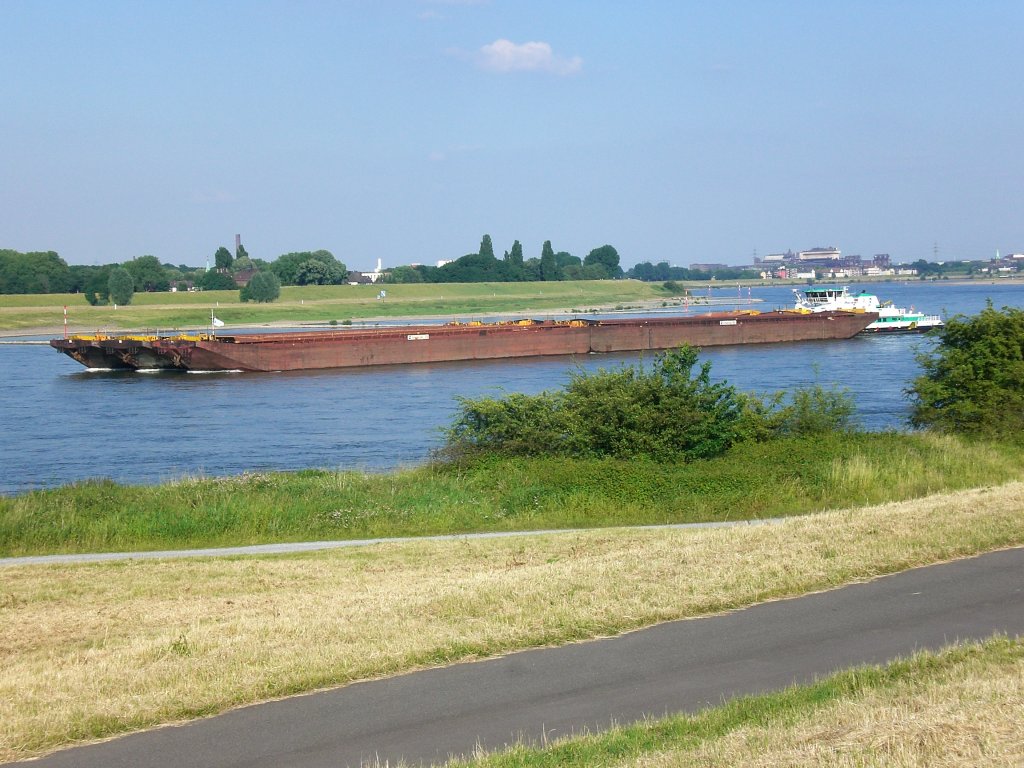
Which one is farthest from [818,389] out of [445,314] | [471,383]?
[445,314]

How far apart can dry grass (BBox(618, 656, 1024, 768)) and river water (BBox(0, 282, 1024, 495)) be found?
1659 centimetres

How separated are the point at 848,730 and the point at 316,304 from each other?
135 m

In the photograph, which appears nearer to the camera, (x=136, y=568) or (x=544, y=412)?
(x=136, y=568)

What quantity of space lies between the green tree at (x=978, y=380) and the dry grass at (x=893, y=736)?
1881 cm

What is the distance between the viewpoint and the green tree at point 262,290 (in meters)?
139

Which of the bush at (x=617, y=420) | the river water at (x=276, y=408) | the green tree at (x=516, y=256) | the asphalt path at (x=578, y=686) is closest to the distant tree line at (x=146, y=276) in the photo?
the green tree at (x=516, y=256)

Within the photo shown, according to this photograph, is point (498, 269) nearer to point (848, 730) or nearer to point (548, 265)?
point (548, 265)

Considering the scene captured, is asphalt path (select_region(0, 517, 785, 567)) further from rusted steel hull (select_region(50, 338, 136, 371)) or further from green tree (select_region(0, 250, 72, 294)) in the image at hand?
green tree (select_region(0, 250, 72, 294))

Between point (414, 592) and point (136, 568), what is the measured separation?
4.41 meters

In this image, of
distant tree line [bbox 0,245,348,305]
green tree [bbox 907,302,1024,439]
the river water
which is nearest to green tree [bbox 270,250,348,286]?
distant tree line [bbox 0,245,348,305]

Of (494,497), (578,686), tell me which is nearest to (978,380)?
(494,497)

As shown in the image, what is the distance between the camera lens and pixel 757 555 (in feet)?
39.0

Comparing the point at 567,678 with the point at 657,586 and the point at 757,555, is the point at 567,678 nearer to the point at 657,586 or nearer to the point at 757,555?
the point at 657,586

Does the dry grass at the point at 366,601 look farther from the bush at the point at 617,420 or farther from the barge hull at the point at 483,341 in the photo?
the barge hull at the point at 483,341
